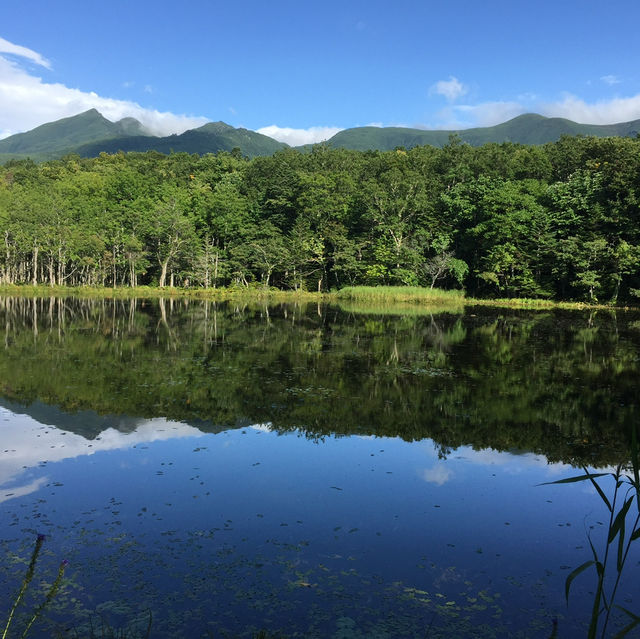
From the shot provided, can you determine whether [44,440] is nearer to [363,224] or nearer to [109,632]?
[109,632]

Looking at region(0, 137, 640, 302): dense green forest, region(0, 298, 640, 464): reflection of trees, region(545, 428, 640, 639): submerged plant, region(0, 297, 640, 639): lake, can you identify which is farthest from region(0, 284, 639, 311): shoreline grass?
region(545, 428, 640, 639): submerged plant

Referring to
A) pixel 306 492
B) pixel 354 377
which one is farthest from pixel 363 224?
pixel 306 492

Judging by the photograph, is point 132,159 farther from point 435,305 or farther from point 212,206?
point 435,305

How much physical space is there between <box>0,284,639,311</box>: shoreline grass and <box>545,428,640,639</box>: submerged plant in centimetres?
3736

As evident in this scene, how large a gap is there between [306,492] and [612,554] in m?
3.90

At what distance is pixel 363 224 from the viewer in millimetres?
59469

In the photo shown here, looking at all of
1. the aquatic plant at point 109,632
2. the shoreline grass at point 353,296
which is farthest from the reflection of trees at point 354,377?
the shoreline grass at point 353,296

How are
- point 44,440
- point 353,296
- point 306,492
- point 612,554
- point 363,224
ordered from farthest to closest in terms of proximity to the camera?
point 363,224 < point 353,296 < point 44,440 < point 306,492 < point 612,554

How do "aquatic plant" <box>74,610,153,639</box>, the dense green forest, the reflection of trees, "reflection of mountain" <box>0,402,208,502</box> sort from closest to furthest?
"aquatic plant" <box>74,610,153,639</box>, "reflection of mountain" <box>0,402,208,502</box>, the reflection of trees, the dense green forest

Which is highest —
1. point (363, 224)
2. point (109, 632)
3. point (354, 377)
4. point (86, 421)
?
point (363, 224)

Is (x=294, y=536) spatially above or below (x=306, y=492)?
above

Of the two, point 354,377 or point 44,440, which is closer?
point 44,440

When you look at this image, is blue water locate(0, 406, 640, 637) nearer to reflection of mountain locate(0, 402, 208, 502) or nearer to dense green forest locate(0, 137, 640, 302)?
reflection of mountain locate(0, 402, 208, 502)

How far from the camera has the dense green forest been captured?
1850 inches
